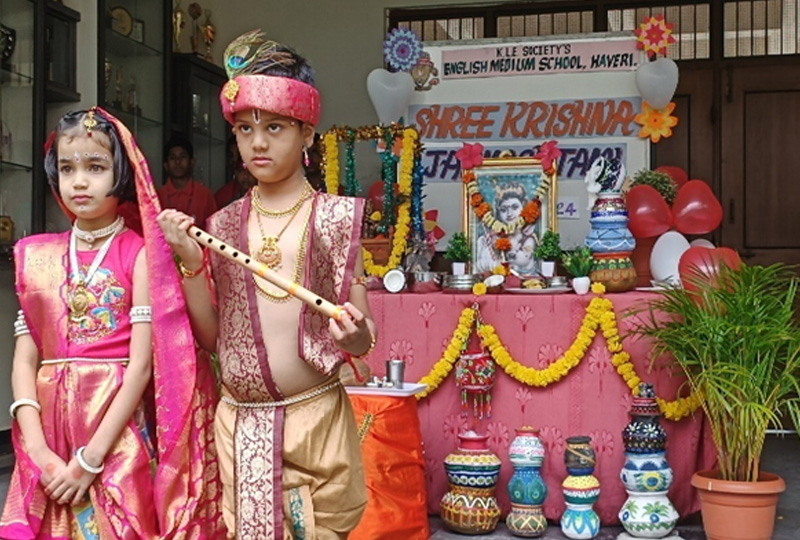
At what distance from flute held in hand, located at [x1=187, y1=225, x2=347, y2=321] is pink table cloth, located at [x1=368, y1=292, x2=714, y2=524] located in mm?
2442

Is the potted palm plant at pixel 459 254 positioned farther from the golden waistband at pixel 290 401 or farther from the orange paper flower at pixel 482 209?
the golden waistband at pixel 290 401

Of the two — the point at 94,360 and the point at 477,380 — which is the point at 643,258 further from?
the point at 94,360

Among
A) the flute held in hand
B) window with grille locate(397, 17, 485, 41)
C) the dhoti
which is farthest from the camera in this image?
window with grille locate(397, 17, 485, 41)

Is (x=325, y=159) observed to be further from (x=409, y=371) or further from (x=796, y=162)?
(x=796, y=162)

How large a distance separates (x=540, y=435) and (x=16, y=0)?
3.43 m

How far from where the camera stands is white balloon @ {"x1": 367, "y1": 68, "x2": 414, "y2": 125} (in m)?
6.79

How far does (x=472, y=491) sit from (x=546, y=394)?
0.49 m

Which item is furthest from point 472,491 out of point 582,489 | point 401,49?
point 401,49

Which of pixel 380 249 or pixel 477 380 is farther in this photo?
pixel 380 249

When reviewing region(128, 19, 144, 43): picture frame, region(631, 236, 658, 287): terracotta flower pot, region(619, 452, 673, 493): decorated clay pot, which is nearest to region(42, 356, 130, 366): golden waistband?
region(619, 452, 673, 493): decorated clay pot

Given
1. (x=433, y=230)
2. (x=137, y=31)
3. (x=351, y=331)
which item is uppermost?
(x=137, y=31)

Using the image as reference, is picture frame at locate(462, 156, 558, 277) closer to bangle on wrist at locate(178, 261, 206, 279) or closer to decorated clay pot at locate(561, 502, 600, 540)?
decorated clay pot at locate(561, 502, 600, 540)

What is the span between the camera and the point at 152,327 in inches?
80.4

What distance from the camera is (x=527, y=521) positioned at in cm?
405
